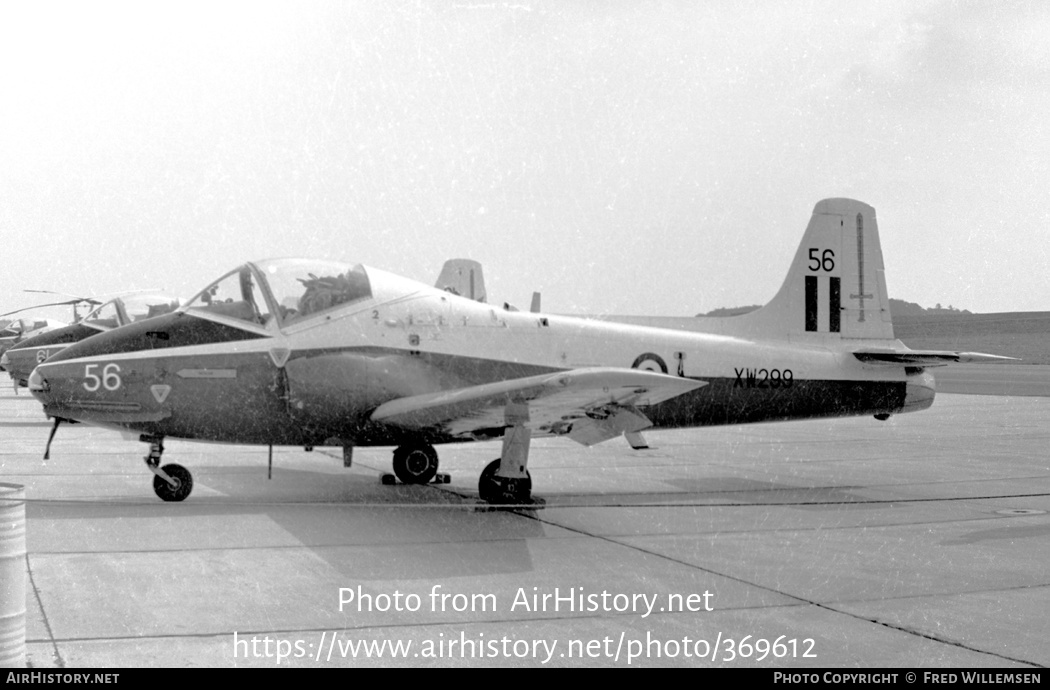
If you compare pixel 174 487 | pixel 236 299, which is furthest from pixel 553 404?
pixel 174 487

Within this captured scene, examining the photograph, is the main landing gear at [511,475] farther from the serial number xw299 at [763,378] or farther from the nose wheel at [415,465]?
the serial number xw299 at [763,378]

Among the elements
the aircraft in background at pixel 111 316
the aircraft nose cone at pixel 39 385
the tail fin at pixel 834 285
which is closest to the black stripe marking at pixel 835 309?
the tail fin at pixel 834 285

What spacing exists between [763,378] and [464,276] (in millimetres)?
13194

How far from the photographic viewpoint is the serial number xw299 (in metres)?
11.2

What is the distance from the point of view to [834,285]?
1210 centimetres

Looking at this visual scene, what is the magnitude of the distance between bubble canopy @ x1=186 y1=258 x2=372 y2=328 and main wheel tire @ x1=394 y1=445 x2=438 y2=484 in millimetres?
1947

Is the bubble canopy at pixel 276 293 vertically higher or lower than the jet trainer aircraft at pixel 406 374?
higher

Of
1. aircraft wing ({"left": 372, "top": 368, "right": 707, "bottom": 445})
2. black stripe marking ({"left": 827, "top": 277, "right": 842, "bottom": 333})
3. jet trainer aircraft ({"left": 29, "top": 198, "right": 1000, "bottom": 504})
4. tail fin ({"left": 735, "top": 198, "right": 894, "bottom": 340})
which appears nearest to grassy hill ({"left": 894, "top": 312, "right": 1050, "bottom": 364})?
tail fin ({"left": 735, "top": 198, "right": 894, "bottom": 340})

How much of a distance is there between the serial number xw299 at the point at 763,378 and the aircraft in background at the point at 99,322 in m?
7.63

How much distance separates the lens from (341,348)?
31.2 ft

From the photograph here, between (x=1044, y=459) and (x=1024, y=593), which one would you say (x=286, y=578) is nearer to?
(x=1024, y=593)

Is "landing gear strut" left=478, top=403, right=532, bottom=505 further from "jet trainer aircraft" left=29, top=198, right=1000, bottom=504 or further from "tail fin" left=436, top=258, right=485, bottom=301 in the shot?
"tail fin" left=436, top=258, right=485, bottom=301

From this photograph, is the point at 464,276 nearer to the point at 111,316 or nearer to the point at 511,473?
the point at 111,316

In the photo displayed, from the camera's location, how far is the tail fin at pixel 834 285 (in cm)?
1197
